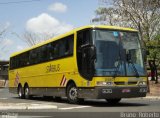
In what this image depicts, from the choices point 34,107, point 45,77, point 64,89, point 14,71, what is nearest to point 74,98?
point 64,89

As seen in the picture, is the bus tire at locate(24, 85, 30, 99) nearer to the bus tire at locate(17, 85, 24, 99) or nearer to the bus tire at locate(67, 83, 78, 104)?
the bus tire at locate(17, 85, 24, 99)

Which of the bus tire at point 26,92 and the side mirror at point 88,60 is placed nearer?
the side mirror at point 88,60

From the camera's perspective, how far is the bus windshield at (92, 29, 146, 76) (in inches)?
741

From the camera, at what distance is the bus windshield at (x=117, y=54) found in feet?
61.8

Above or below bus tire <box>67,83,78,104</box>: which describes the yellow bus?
above

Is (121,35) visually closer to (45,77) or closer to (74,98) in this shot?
(74,98)

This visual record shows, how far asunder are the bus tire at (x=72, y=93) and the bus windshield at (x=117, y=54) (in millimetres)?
2251

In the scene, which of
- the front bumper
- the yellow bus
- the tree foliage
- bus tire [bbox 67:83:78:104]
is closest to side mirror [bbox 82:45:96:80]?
the yellow bus

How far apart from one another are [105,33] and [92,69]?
5.79 feet

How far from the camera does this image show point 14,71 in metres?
31.4

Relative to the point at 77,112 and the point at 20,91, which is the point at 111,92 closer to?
the point at 77,112

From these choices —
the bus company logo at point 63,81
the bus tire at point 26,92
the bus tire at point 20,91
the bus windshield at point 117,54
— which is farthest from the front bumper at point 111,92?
the bus tire at point 20,91

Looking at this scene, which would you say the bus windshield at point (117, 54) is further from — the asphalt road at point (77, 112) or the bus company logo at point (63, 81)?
the bus company logo at point (63, 81)

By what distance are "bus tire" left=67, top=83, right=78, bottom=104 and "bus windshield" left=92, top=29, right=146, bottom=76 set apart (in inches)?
88.6
